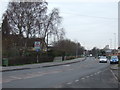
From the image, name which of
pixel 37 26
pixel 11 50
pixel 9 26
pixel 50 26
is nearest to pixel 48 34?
pixel 50 26

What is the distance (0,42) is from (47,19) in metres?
16.8

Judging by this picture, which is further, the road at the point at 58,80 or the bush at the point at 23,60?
the bush at the point at 23,60

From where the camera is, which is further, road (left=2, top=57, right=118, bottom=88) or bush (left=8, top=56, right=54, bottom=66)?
bush (left=8, top=56, right=54, bottom=66)

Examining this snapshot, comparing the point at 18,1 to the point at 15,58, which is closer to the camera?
the point at 15,58

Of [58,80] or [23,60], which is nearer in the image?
[58,80]

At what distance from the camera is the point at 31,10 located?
170ft

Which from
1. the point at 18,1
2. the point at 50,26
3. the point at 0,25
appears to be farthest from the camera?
the point at 50,26

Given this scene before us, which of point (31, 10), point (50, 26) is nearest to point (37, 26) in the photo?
point (31, 10)

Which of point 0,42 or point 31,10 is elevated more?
point 31,10

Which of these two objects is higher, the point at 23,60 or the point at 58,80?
the point at 58,80

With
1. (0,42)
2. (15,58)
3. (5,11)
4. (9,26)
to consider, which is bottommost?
(15,58)

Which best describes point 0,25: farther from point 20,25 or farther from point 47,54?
point 47,54

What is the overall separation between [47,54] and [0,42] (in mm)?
17776

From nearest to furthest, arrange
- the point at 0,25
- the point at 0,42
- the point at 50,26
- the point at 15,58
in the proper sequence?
the point at 15,58, the point at 0,42, the point at 0,25, the point at 50,26
